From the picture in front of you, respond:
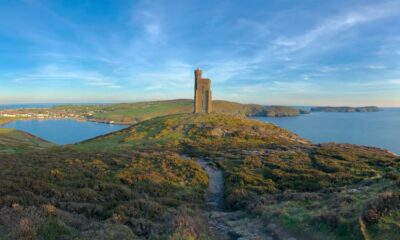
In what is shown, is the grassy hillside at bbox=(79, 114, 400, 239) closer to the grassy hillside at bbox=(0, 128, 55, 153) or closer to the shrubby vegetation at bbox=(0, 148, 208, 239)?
the shrubby vegetation at bbox=(0, 148, 208, 239)

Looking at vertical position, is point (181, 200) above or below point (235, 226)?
below

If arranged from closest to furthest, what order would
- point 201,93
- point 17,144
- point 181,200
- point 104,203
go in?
point 104,203 → point 181,200 → point 17,144 → point 201,93

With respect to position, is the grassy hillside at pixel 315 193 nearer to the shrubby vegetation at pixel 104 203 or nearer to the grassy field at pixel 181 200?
the grassy field at pixel 181 200

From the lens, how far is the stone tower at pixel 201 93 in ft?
245

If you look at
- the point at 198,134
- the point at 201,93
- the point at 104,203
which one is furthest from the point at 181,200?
the point at 201,93

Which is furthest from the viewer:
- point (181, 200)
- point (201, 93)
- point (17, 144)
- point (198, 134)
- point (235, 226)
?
point (201, 93)

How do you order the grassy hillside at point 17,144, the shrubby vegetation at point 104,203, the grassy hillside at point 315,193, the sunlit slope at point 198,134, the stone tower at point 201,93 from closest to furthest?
the shrubby vegetation at point 104,203, the grassy hillside at point 315,193, the grassy hillside at point 17,144, the sunlit slope at point 198,134, the stone tower at point 201,93

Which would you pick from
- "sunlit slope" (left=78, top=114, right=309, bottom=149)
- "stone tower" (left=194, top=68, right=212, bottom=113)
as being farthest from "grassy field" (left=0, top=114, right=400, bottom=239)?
"stone tower" (left=194, top=68, right=212, bottom=113)

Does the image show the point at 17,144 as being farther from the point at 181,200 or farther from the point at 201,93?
the point at 181,200

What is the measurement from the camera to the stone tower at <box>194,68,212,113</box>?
245 ft

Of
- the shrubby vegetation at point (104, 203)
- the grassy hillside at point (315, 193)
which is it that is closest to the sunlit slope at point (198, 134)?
the grassy hillside at point (315, 193)

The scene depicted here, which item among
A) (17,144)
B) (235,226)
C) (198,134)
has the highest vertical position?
(235,226)

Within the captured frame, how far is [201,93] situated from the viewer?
75.9m

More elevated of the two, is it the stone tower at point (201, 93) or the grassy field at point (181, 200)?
the stone tower at point (201, 93)
